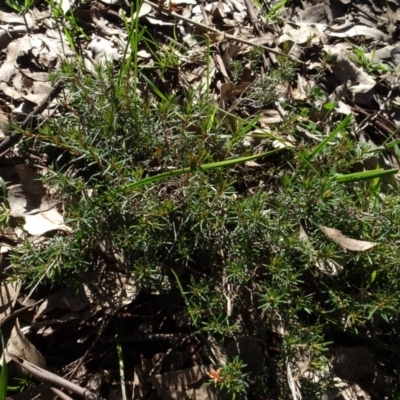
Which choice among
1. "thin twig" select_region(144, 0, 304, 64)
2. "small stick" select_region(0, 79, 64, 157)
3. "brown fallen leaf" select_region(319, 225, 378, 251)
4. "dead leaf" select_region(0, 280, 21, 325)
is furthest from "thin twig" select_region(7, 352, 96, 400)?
"thin twig" select_region(144, 0, 304, 64)

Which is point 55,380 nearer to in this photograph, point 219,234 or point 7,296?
point 7,296

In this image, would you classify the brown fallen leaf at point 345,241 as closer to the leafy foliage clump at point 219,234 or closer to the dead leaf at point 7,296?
the leafy foliage clump at point 219,234

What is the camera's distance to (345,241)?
2172mm

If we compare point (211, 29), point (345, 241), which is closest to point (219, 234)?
point (345, 241)

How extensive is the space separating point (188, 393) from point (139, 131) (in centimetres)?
112

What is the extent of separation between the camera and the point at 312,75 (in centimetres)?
299

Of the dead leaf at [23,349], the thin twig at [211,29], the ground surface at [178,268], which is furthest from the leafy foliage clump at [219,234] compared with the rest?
the thin twig at [211,29]

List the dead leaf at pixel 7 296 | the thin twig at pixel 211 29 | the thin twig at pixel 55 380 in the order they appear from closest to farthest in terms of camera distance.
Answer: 1. the thin twig at pixel 55 380
2. the dead leaf at pixel 7 296
3. the thin twig at pixel 211 29

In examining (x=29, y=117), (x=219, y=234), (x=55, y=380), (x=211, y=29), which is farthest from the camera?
(x=211, y=29)

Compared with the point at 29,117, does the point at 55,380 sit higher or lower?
lower

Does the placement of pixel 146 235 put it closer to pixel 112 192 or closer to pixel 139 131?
pixel 112 192

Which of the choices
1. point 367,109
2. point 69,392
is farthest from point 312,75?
point 69,392

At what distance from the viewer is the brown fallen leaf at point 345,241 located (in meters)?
2.16

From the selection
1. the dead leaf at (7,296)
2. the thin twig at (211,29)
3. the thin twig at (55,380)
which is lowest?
the thin twig at (55,380)
